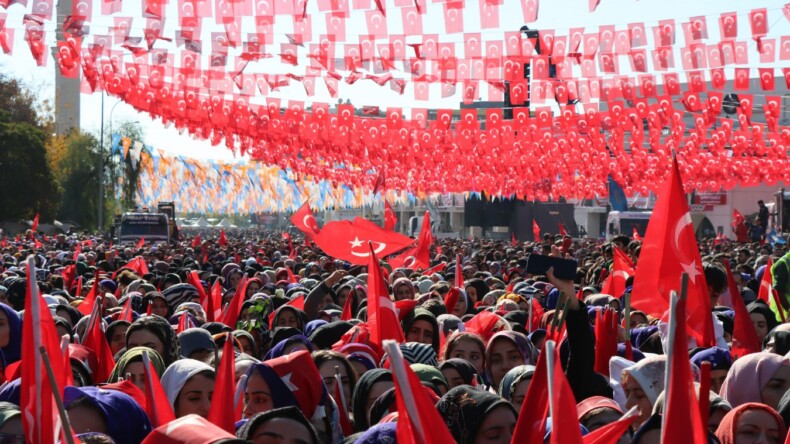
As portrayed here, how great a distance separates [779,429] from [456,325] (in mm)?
Result: 4389

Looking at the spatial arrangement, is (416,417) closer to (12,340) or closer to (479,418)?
(479,418)

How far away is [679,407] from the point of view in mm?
3998

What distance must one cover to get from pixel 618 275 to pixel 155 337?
6.60 m

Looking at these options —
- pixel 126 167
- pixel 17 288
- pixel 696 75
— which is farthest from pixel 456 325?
pixel 126 167

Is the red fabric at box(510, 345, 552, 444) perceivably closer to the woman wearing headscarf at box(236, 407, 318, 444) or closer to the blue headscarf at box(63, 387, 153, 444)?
the woman wearing headscarf at box(236, 407, 318, 444)

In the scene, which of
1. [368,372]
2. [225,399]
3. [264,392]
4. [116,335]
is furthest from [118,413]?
[116,335]

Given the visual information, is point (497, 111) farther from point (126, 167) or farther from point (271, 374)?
point (126, 167)

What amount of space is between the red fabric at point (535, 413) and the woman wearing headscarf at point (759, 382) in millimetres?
2081

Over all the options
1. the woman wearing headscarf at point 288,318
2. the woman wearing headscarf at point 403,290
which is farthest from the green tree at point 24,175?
the woman wearing headscarf at point 288,318

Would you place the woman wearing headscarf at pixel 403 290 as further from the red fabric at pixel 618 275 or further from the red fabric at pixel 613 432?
the red fabric at pixel 613 432

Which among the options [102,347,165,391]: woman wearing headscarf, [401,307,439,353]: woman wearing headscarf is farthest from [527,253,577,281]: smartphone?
[401,307,439,353]: woman wearing headscarf

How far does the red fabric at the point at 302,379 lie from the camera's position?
19.3ft

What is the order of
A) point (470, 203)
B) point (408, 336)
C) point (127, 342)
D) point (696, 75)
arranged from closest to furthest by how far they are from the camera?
1. point (127, 342)
2. point (408, 336)
3. point (696, 75)
4. point (470, 203)

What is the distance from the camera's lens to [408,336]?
356 inches
